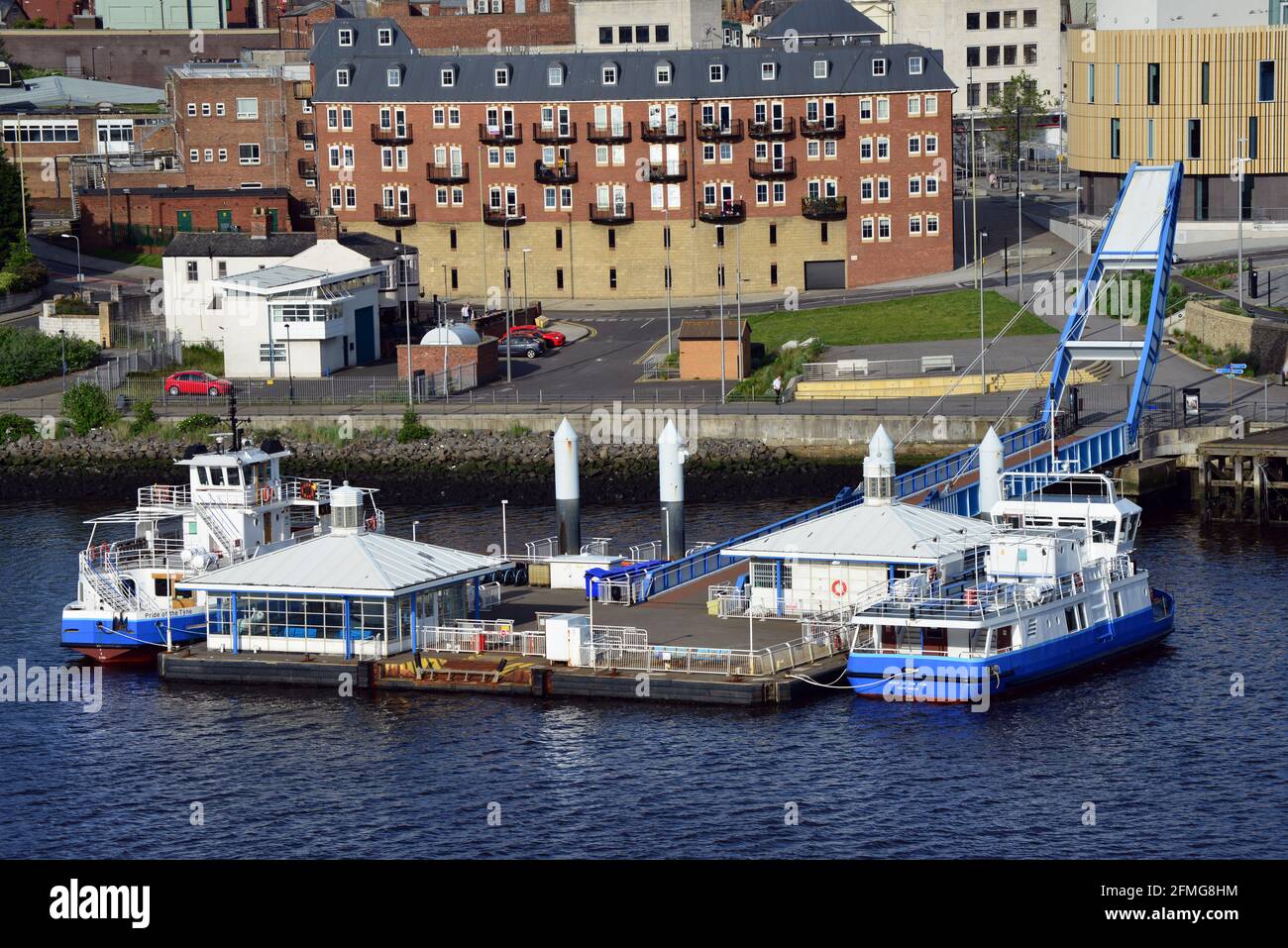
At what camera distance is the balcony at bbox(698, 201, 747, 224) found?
142 metres

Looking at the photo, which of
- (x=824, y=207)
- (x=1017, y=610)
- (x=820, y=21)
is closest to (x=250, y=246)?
(x=824, y=207)

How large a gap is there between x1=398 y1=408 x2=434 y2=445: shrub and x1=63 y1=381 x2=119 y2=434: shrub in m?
15.0

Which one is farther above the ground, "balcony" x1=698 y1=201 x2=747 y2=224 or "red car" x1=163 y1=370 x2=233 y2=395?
"balcony" x1=698 y1=201 x2=747 y2=224

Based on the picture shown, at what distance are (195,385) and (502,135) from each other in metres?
32.7

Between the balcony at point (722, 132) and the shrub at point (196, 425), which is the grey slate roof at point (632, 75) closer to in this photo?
the balcony at point (722, 132)

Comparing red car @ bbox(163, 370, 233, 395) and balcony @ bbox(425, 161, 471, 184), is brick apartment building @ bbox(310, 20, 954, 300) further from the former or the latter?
red car @ bbox(163, 370, 233, 395)

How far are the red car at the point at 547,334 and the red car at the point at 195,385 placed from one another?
16783 millimetres

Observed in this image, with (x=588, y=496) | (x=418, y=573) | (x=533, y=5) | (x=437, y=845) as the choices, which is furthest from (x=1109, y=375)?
(x=533, y=5)

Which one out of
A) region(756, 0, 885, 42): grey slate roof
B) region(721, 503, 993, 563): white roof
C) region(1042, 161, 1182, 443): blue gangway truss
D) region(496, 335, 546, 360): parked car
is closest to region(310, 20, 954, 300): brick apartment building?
region(756, 0, 885, 42): grey slate roof

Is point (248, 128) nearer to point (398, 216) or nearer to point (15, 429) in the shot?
point (398, 216)

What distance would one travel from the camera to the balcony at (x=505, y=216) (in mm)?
144125

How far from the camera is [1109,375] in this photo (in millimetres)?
109625

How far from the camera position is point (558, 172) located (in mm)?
143125

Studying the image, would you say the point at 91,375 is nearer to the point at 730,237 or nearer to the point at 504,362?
the point at 504,362
